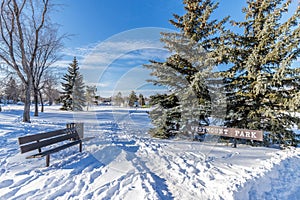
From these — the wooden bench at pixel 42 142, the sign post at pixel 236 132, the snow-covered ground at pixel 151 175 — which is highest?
the sign post at pixel 236 132

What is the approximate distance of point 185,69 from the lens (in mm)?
6578

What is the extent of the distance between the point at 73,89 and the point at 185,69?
20.8m

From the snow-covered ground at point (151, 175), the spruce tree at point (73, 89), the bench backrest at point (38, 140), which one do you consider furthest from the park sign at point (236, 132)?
the spruce tree at point (73, 89)

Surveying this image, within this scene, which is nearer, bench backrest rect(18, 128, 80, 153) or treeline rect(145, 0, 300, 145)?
bench backrest rect(18, 128, 80, 153)

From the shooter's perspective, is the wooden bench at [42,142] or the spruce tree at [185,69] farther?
the spruce tree at [185,69]

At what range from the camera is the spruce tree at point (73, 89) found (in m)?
22.3

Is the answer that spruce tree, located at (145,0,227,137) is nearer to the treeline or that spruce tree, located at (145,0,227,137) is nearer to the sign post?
the treeline

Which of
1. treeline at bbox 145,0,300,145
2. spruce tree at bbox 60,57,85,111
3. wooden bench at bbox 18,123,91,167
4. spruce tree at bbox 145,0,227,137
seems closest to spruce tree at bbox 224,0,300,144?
treeline at bbox 145,0,300,145

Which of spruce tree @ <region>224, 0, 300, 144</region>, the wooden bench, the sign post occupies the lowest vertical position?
the wooden bench

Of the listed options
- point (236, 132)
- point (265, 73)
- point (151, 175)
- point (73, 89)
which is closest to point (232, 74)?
point (265, 73)

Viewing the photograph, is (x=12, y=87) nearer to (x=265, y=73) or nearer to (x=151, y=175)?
(x=151, y=175)

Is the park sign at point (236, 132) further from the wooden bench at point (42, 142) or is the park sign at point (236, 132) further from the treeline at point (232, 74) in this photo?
the wooden bench at point (42, 142)

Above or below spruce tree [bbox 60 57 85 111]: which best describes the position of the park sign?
below

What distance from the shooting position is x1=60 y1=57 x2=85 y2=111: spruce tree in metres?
22.3
